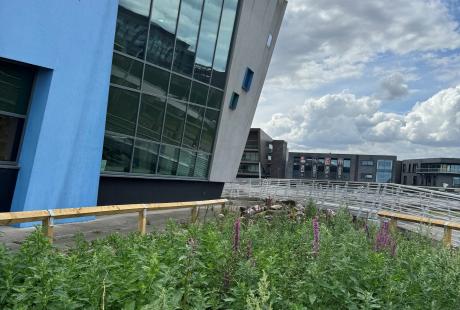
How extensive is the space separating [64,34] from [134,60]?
3771mm

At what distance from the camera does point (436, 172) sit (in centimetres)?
10706

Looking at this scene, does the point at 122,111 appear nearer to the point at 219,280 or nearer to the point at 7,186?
the point at 7,186

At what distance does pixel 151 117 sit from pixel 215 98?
4.48 meters

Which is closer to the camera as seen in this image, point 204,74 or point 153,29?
point 153,29

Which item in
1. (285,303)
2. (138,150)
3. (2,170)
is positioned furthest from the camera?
(138,150)

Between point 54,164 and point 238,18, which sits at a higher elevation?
point 238,18

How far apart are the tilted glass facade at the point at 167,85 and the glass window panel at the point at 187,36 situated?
0.04 meters

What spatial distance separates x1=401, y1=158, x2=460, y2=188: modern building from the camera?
10544cm

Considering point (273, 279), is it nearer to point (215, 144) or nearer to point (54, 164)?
point (54, 164)

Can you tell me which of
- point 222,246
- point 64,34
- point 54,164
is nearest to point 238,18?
point 64,34

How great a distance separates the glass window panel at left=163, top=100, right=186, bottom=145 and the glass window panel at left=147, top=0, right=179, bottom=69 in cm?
176

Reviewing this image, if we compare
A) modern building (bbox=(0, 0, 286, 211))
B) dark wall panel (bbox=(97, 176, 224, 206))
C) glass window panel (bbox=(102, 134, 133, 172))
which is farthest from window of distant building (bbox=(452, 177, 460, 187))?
glass window panel (bbox=(102, 134, 133, 172))

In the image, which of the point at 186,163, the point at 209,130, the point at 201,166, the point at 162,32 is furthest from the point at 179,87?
the point at 201,166

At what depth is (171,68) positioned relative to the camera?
Result: 1641cm
